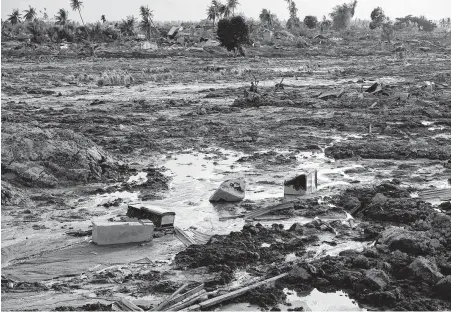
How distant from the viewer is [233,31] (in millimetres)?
37781

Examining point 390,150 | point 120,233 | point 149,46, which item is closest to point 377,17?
point 149,46

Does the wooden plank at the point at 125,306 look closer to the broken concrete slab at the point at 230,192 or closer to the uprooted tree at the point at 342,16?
the broken concrete slab at the point at 230,192

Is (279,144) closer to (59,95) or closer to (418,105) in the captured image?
(418,105)

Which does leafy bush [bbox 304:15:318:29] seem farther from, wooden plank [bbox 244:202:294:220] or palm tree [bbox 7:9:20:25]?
wooden plank [bbox 244:202:294:220]

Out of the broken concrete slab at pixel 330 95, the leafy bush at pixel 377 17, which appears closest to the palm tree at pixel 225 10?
the leafy bush at pixel 377 17

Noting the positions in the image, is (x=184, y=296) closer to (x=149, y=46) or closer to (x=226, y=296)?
(x=226, y=296)

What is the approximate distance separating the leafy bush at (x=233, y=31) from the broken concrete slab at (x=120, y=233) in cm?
3221

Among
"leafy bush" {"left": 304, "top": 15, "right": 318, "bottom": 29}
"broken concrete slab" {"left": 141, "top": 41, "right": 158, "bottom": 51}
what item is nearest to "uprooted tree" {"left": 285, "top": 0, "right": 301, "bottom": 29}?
"leafy bush" {"left": 304, "top": 15, "right": 318, "bottom": 29}

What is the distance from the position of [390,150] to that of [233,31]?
28.2 metres

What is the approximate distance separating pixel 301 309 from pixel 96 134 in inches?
335

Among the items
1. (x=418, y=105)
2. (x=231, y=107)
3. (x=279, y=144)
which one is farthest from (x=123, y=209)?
(x=418, y=105)

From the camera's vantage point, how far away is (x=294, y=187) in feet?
26.6

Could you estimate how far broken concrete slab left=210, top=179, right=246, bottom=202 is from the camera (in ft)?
25.6

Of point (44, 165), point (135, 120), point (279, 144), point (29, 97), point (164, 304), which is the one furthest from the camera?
point (29, 97)
